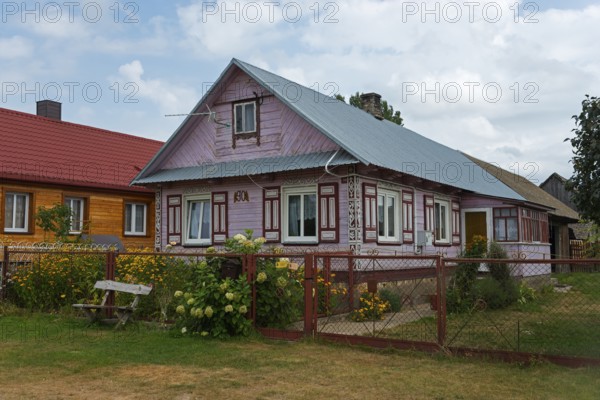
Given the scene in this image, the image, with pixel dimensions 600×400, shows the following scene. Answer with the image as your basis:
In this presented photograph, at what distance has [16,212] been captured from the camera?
19578 mm

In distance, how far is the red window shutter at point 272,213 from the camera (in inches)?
660

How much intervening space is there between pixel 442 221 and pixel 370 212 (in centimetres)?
552

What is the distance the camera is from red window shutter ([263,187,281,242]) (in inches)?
660

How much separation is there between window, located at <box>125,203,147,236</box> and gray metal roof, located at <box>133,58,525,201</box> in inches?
176

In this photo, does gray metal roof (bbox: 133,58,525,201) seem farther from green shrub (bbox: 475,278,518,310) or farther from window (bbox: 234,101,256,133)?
green shrub (bbox: 475,278,518,310)

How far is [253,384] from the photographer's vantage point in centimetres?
716

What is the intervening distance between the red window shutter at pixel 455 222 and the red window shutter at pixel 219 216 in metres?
7.98

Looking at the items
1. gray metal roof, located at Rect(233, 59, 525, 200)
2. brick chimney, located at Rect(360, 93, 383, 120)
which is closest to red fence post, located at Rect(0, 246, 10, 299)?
gray metal roof, located at Rect(233, 59, 525, 200)

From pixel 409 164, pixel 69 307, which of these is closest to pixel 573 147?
pixel 409 164

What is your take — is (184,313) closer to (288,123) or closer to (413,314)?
(413,314)

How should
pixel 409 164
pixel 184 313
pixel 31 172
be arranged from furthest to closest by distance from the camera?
pixel 31 172, pixel 409 164, pixel 184 313

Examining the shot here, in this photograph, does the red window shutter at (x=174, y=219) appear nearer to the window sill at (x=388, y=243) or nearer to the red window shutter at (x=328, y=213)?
the red window shutter at (x=328, y=213)

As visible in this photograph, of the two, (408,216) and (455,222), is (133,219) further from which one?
(455,222)

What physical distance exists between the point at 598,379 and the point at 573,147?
3912mm
